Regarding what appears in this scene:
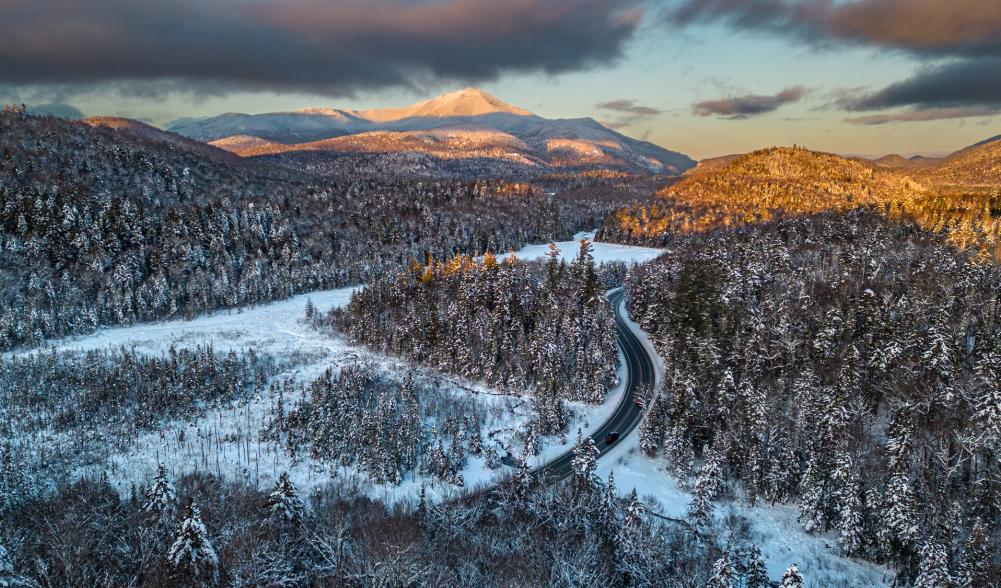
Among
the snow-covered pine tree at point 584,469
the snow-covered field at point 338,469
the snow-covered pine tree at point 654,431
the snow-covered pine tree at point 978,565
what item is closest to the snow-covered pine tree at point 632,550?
the snow-covered pine tree at point 584,469

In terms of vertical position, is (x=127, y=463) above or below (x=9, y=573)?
below

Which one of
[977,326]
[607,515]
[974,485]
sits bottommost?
[607,515]

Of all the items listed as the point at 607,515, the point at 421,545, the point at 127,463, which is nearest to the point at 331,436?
the point at 127,463

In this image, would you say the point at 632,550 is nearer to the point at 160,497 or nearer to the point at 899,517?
the point at 899,517

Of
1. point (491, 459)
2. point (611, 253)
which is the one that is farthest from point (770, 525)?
point (611, 253)

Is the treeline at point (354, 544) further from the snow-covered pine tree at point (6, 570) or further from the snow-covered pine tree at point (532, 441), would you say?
the snow-covered pine tree at point (532, 441)

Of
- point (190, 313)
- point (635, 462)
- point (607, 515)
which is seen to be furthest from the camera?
point (190, 313)

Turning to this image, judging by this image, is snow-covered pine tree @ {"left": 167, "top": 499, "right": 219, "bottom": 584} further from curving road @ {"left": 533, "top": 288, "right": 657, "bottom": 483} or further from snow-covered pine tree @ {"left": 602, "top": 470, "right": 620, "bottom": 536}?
curving road @ {"left": 533, "top": 288, "right": 657, "bottom": 483}

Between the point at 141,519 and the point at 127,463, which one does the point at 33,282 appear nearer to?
the point at 127,463

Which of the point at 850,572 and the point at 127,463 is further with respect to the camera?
the point at 127,463
